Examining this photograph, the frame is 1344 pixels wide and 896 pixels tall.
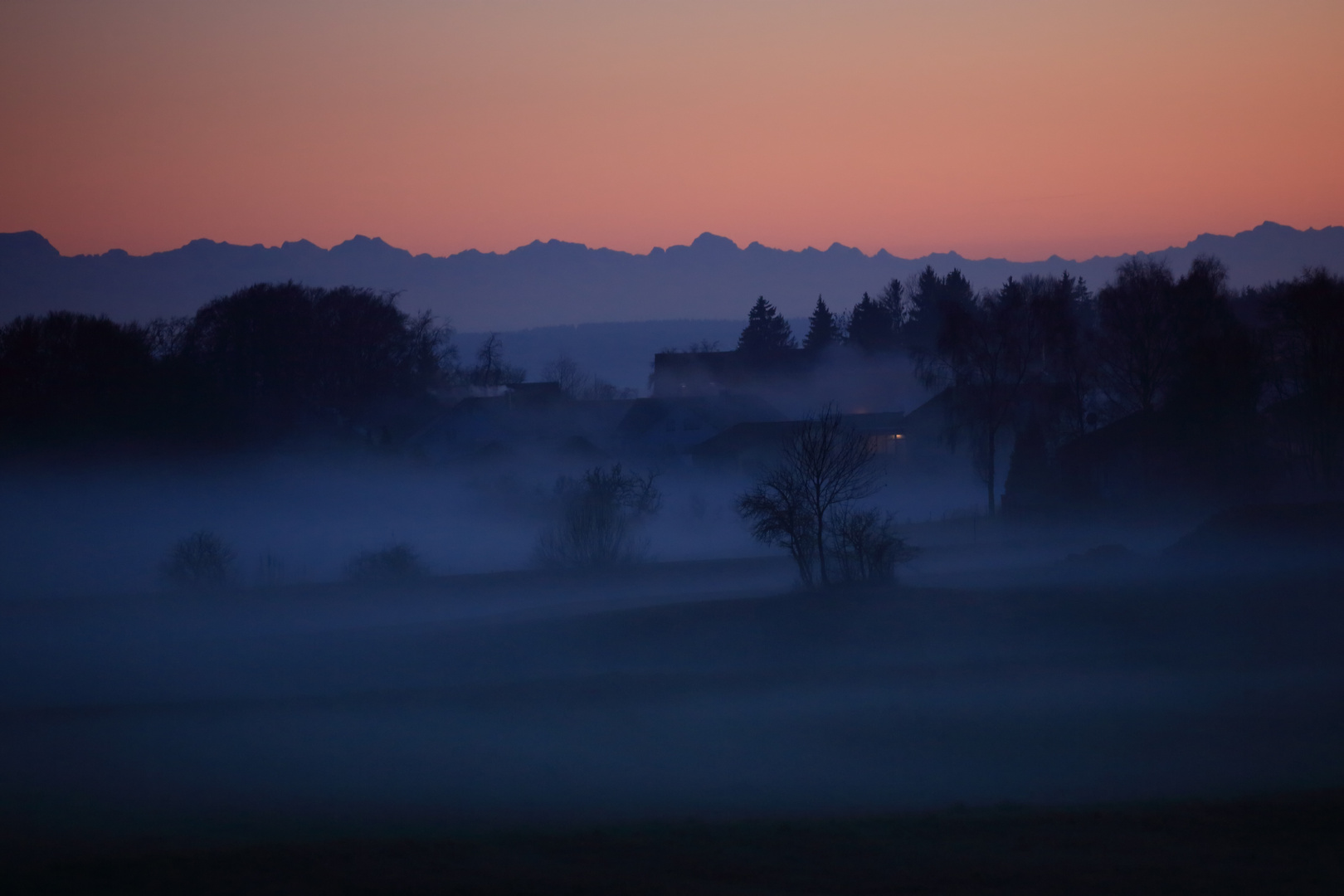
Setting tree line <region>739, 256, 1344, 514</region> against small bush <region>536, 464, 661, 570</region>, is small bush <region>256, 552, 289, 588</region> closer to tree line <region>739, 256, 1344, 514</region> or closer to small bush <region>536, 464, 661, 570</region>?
small bush <region>536, 464, 661, 570</region>

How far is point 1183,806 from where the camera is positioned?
11.2 meters

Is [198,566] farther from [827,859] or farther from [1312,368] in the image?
[1312,368]

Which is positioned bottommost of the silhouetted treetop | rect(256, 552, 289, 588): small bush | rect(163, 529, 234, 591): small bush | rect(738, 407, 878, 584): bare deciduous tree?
rect(256, 552, 289, 588): small bush

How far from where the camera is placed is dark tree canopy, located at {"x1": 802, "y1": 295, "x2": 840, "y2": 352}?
4188 inches

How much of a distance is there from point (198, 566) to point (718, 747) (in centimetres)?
2654

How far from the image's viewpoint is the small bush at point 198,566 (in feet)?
117

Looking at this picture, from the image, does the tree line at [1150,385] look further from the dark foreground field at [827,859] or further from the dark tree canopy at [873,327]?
the dark tree canopy at [873,327]

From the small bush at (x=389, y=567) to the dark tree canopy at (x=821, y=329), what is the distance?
2905 inches

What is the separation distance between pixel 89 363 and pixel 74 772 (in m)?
41.3

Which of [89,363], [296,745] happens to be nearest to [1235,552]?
[296,745]

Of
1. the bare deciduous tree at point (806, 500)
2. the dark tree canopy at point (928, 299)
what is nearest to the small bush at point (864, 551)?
the bare deciduous tree at point (806, 500)

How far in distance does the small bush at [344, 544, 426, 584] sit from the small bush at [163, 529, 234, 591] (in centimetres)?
415

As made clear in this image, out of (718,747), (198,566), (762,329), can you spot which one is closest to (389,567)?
(198,566)

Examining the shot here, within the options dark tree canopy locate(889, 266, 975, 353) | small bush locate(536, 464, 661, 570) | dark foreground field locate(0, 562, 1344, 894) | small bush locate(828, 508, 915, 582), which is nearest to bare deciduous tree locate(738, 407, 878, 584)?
small bush locate(828, 508, 915, 582)
